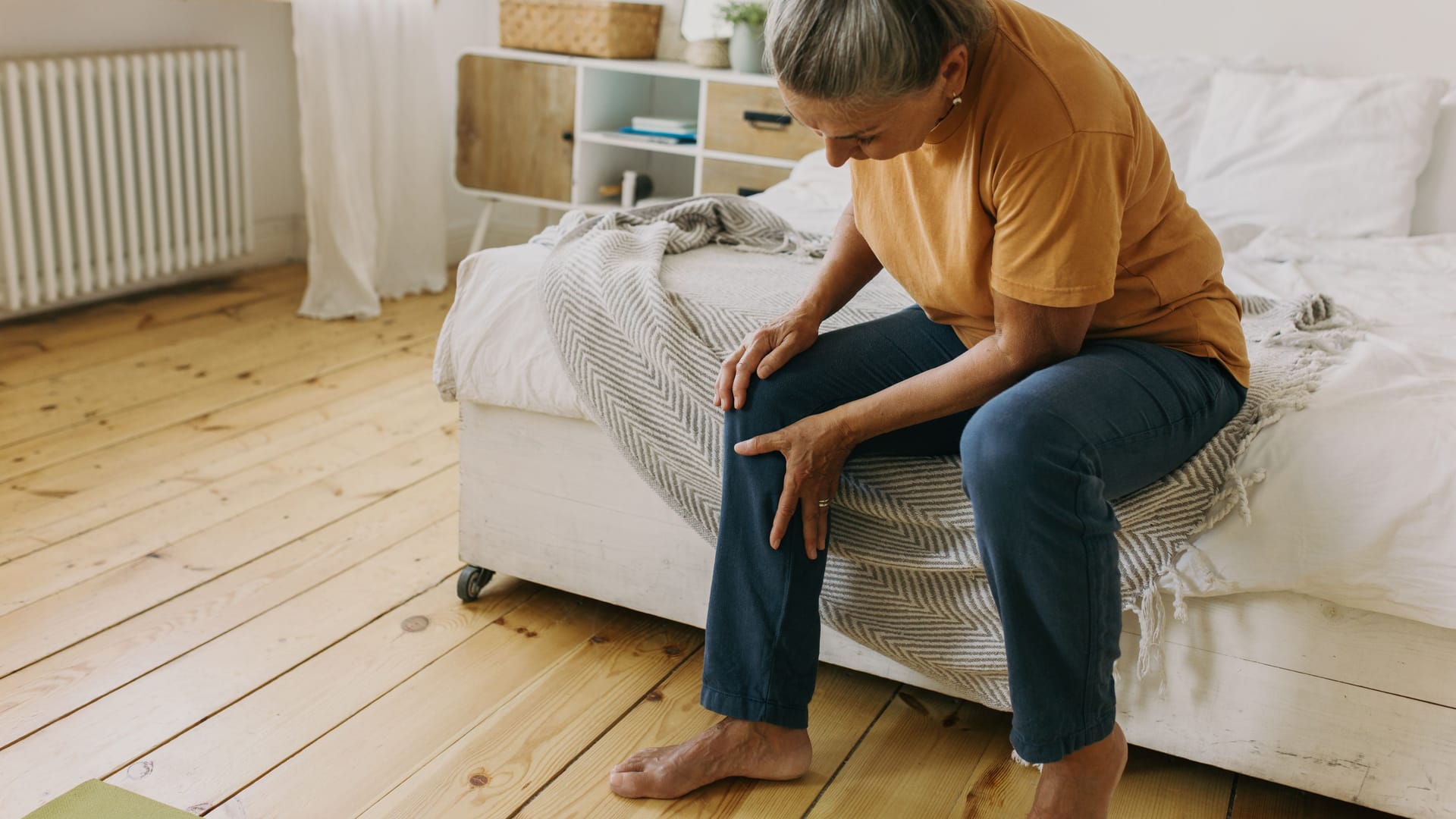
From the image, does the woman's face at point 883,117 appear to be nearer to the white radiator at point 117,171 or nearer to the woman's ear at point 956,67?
the woman's ear at point 956,67

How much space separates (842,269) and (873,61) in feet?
1.32

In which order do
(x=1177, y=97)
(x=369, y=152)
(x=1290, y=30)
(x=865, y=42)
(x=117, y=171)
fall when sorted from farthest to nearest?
(x=369, y=152) < (x=117, y=171) < (x=1290, y=30) < (x=1177, y=97) < (x=865, y=42)

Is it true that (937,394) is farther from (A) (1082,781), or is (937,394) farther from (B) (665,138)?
(B) (665,138)

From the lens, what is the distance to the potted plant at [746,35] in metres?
3.13

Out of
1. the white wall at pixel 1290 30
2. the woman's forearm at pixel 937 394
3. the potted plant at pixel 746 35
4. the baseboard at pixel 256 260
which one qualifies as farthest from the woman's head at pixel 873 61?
the baseboard at pixel 256 260

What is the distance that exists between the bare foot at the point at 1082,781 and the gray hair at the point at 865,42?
0.64m

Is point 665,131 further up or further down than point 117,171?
further up

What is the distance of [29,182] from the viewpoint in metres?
2.72

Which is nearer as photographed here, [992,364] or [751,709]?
[992,364]

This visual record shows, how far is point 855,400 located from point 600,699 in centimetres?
52

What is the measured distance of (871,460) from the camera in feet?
4.19

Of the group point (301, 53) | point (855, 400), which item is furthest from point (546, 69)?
point (855, 400)

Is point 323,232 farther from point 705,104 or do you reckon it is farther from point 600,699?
point 600,699

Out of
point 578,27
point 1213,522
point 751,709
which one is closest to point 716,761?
point 751,709
